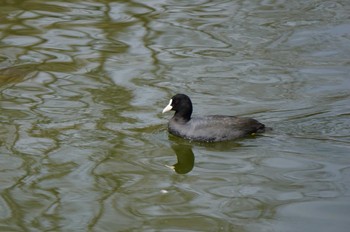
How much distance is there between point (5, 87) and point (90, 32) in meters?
2.58

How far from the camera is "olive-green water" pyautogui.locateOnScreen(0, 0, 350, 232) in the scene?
6.83 m

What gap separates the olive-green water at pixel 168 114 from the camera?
683cm

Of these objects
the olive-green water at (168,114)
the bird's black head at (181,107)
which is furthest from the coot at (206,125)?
the olive-green water at (168,114)

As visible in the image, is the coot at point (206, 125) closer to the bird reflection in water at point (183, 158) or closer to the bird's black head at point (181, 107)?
the bird's black head at point (181, 107)

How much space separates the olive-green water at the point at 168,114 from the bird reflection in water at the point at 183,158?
0.02 metres

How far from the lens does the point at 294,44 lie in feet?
37.6

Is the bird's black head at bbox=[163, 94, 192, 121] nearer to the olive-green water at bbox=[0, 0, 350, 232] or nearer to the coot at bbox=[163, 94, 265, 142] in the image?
the coot at bbox=[163, 94, 265, 142]

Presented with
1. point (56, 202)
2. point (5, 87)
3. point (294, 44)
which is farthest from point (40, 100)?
point (294, 44)

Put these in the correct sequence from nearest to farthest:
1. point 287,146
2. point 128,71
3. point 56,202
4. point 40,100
Result: 1. point 56,202
2. point 287,146
3. point 40,100
4. point 128,71

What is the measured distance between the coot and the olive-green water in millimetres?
104

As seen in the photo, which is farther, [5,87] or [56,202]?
[5,87]

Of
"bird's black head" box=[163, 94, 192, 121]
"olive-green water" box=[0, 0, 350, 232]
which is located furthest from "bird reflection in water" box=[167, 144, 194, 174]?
"bird's black head" box=[163, 94, 192, 121]

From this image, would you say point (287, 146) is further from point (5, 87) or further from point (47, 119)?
point (5, 87)

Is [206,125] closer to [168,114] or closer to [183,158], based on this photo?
[183,158]
